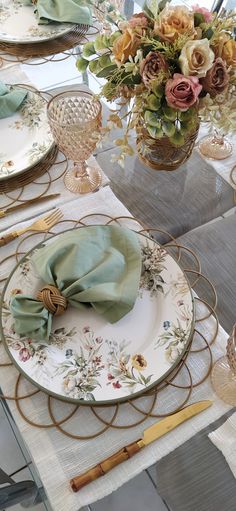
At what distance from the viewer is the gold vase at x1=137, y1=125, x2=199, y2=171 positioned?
2.80 feet

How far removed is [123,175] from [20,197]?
29 cm

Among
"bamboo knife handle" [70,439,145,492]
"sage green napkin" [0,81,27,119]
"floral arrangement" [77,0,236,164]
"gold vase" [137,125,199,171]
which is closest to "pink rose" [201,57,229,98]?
"floral arrangement" [77,0,236,164]

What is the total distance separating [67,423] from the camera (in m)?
0.65

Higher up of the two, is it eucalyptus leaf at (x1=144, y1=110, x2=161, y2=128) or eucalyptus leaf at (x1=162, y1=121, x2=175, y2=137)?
eucalyptus leaf at (x1=144, y1=110, x2=161, y2=128)

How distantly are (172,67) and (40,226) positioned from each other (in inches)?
14.4

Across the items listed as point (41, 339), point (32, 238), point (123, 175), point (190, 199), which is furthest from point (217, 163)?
point (41, 339)

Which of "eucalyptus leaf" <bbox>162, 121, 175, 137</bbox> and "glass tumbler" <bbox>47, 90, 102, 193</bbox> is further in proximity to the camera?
"glass tumbler" <bbox>47, 90, 102, 193</bbox>

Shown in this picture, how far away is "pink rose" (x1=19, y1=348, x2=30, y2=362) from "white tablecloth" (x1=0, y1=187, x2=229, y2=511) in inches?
1.3

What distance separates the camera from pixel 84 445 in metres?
0.63

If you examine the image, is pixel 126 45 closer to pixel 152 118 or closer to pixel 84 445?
A: pixel 152 118

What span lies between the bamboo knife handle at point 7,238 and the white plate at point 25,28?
597 mm

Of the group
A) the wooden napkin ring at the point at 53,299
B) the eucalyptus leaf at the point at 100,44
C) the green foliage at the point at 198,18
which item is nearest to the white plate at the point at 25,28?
the eucalyptus leaf at the point at 100,44

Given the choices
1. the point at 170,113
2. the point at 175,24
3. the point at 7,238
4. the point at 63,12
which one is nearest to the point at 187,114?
the point at 170,113

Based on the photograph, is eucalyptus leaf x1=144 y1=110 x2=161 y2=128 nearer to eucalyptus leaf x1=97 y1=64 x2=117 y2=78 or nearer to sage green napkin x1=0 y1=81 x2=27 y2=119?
eucalyptus leaf x1=97 y1=64 x2=117 y2=78
